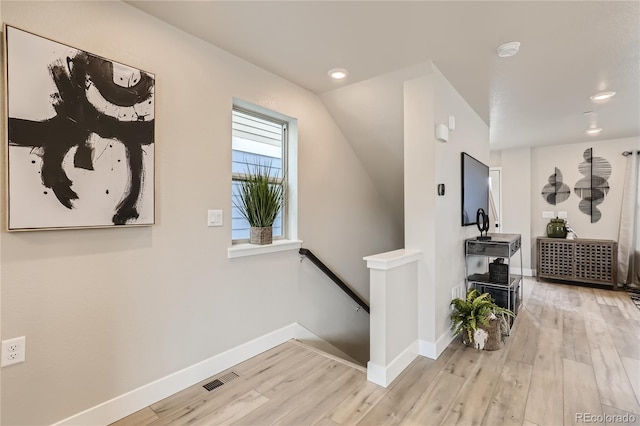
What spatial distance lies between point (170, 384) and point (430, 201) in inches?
90.2

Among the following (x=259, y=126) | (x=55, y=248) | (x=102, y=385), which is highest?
(x=259, y=126)

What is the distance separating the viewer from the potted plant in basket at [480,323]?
2.68 metres

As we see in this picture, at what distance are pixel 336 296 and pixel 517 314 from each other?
2.22 meters

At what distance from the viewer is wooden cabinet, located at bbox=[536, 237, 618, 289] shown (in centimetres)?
473

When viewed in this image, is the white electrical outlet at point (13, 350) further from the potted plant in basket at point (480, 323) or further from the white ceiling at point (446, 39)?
the potted plant in basket at point (480, 323)

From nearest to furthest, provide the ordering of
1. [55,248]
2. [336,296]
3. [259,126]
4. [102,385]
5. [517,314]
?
[55,248], [102,385], [259,126], [336,296], [517,314]

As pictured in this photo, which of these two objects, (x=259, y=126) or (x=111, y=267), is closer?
(x=111, y=267)

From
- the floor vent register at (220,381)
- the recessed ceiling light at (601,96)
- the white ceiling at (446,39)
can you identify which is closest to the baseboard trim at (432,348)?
the floor vent register at (220,381)

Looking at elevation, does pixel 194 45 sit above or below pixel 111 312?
above

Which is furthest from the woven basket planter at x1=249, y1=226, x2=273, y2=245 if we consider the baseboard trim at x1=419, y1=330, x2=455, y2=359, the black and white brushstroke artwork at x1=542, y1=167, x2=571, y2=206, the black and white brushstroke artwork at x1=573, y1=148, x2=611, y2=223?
the black and white brushstroke artwork at x1=573, y1=148, x2=611, y2=223

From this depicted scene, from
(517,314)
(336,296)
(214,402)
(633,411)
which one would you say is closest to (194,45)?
(214,402)

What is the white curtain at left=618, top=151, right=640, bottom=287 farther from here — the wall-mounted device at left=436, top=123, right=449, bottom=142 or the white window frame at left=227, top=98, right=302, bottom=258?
the white window frame at left=227, top=98, right=302, bottom=258

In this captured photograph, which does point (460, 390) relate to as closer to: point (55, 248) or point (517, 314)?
point (517, 314)

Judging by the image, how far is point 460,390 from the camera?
6.76 ft
